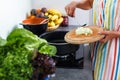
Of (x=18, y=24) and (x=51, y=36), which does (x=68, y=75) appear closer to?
(x=51, y=36)

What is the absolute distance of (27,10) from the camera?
1.42 metres

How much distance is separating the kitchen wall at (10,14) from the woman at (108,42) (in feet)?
1.36

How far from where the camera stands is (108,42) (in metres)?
0.94

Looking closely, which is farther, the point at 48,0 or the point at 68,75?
the point at 48,0

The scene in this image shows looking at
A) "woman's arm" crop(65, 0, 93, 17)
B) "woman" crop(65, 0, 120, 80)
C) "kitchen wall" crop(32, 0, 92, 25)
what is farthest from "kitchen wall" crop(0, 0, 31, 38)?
"woman" crop(65, 0, 120, 80)

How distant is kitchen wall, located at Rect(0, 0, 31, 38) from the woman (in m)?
0.41

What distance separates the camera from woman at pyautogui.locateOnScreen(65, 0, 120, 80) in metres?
0.90

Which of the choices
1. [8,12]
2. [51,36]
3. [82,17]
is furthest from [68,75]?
[82,17]

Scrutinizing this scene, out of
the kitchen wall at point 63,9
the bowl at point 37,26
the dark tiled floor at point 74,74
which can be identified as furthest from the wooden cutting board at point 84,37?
the kitchen wall at point 63,9

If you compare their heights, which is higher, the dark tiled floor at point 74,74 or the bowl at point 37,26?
the bowl at point 37,26

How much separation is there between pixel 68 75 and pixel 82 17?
2.11ft

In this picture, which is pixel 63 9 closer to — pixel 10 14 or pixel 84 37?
pixel 10 14

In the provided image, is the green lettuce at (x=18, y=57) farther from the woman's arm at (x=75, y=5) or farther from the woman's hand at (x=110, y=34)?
the woman's arm at (x=75, y=5)

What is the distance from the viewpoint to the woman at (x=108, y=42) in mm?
901
